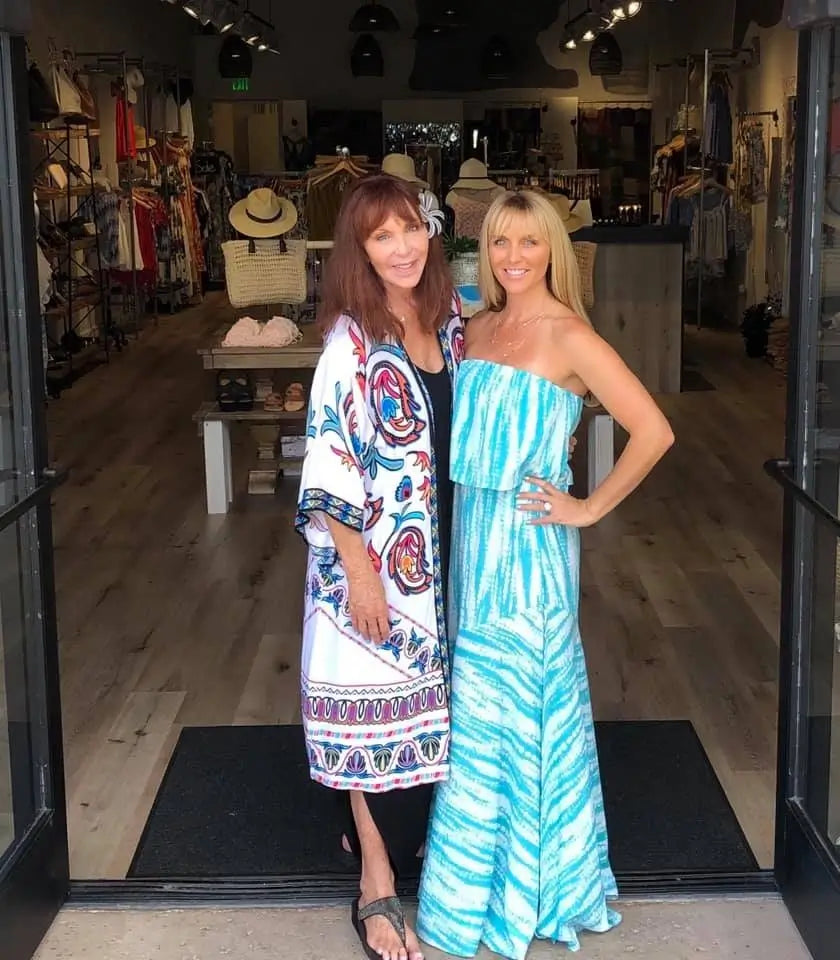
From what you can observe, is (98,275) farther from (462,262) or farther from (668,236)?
(462,262)

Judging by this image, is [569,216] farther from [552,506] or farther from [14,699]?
[14,699]

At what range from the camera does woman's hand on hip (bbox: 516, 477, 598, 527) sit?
2.57 metres

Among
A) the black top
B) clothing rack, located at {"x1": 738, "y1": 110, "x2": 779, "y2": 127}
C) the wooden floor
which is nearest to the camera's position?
the black top

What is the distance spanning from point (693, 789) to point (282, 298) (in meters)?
3.96

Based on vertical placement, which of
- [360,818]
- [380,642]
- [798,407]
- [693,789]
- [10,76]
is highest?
[10,76]

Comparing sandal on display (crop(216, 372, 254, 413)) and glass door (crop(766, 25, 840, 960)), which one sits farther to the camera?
sandal on display (crop(216, 372, 254, 413))

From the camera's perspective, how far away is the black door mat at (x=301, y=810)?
10.00ft

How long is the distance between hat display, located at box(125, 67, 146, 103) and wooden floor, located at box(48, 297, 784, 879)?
5.08 m

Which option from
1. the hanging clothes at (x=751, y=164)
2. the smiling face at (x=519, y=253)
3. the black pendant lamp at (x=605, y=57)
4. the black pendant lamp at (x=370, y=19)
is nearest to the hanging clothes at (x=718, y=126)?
the hanging clothes at (x=751, y=164)

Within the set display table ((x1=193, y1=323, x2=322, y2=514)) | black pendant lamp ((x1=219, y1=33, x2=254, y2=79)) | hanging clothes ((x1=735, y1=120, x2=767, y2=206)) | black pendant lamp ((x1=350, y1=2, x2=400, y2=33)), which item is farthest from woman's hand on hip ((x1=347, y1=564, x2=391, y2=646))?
black pendant lamp ((x1=219, y1=33, x2=254, y2=79))

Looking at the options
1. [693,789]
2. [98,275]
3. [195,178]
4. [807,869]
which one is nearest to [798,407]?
[807,869]

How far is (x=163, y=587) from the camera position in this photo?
528 cm

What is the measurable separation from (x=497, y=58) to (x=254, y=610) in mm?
12382

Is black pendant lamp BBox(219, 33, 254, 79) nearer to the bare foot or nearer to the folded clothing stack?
the folded clothing stack
